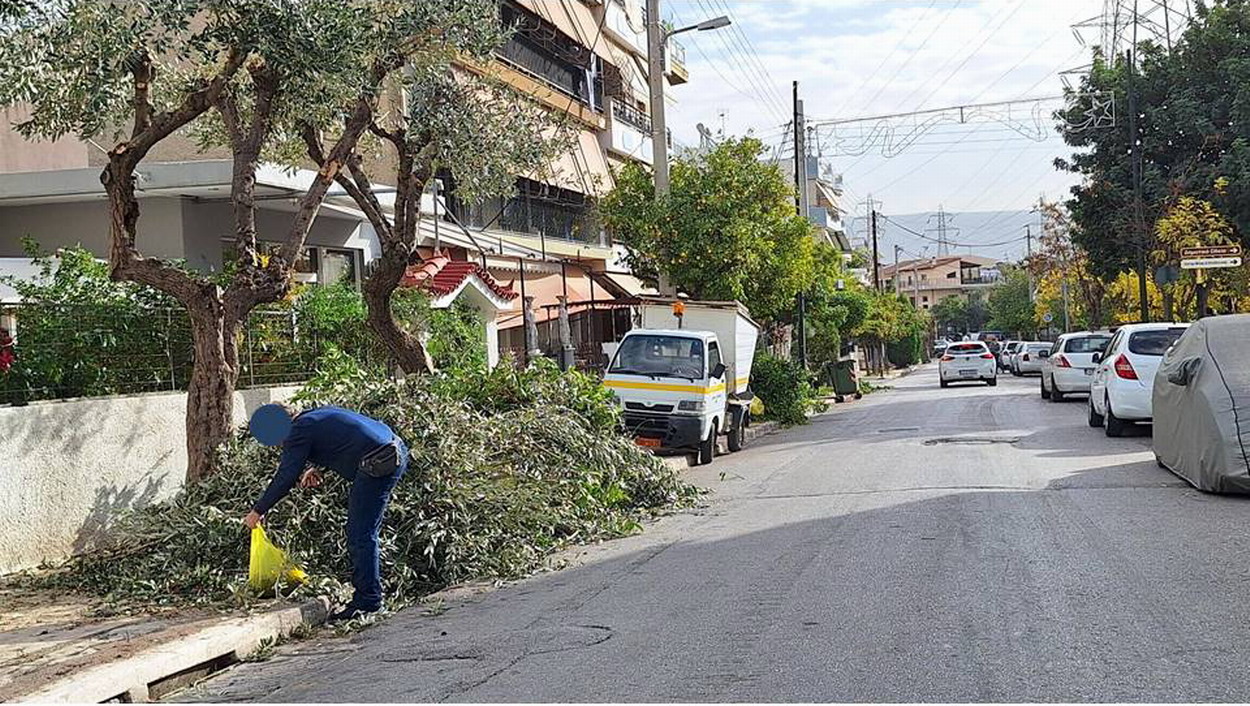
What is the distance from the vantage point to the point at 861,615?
25.0 feet

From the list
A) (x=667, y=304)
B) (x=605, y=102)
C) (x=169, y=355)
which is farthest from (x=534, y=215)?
(x=169, y=355)

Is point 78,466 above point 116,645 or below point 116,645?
above

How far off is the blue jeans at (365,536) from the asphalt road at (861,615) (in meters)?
0.33

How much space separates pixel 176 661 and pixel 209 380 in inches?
160

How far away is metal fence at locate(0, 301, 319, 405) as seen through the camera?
1130 cm

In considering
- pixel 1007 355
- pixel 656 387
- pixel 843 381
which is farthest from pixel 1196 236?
pixel 1007 355

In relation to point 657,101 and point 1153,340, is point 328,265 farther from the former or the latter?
point 1153,340

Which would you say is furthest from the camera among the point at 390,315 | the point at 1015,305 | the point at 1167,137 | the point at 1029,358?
the point at 1015,305


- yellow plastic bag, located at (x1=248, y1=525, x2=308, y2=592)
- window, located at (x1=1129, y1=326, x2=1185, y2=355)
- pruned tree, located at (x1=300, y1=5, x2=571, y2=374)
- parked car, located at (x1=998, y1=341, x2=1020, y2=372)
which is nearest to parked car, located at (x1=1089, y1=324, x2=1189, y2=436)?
window, located at (x1=1129, y1=326, x2=1185, y2=355)

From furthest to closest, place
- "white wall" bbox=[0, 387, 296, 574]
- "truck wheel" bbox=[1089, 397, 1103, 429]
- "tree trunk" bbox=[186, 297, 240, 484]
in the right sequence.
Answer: "truck wheel" bbox=[1089, 397, 1103, 429] < "tree trunk" bbox=[186, 297, 240, 484] < "white wall" bbox=[0, 387, 296, 574]

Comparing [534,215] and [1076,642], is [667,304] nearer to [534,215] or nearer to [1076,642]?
[534,215]

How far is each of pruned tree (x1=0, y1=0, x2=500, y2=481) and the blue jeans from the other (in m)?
2.66

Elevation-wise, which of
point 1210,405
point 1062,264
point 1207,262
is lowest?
point 1210,405

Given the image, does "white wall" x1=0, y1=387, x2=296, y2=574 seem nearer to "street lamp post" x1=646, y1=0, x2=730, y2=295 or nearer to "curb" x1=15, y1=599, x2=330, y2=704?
"curb" x1=15, y1=599, x2=330, y2=704
